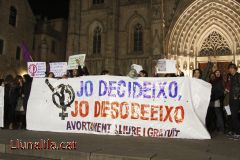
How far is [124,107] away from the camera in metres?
8.67

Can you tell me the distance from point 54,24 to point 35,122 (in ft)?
90.1

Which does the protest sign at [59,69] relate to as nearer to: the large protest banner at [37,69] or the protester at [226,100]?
the large protest banner at [37,69]

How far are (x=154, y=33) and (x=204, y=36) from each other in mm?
3695

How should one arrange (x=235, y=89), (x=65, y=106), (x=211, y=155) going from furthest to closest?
(x=65, y=106)
(x=235, y=89)
(x=211, y=155)

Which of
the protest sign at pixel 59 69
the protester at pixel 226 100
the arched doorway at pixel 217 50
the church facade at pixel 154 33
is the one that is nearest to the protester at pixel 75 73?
the protest sign at pixel 59 69

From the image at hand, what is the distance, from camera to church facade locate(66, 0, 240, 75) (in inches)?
898

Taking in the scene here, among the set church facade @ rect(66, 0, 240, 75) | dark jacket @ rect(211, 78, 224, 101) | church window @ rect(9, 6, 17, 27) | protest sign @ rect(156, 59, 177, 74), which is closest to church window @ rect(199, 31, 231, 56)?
church facade @ rect(66, 0, 240, 75)

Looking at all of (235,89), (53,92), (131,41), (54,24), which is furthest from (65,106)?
(54,24)

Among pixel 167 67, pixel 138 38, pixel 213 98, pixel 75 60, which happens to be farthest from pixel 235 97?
pixel 138 38

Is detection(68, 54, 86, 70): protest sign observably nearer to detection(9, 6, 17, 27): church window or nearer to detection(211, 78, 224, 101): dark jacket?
detection(211, 78, 224, 101): dark jacket

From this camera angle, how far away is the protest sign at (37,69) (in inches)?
426

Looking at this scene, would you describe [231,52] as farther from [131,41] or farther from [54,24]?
[54,24]

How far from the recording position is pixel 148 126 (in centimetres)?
831

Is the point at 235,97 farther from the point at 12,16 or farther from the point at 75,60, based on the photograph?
the point at 12,16
